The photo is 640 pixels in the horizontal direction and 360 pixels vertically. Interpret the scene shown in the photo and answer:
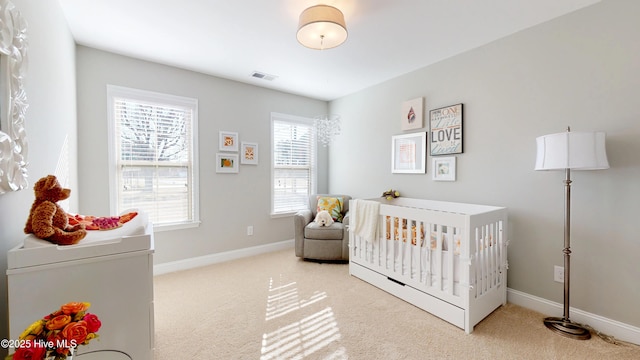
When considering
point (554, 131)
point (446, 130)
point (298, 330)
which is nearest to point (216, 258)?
point (298, 330)

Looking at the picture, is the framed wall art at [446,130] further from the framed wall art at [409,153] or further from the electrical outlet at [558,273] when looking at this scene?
the electrical outlet at [558,273]

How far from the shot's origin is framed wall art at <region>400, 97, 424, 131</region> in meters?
3.07

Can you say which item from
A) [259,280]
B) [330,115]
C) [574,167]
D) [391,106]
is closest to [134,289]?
[259,280]

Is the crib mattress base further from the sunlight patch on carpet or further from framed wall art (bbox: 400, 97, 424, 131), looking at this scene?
framed wall art (bbox: 400, 97, 424, 131)

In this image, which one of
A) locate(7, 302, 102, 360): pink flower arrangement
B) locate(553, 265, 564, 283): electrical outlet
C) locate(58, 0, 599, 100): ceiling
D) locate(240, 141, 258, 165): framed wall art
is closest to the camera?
locate(7, 302, 102, 360): pink flower arrangement

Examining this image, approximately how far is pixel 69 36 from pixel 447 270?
3785 mm

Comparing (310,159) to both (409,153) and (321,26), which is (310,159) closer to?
(409,153)

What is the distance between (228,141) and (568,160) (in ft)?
11.2

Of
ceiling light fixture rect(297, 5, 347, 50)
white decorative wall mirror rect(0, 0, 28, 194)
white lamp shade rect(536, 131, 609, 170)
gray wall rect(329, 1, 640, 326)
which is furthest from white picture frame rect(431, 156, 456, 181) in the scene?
white decorative wall mirror rect(0, 0, 28, 194)

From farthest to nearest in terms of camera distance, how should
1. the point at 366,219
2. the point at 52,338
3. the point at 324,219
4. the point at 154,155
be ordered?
1. the point at 324,219
2. the point at 154,155
3. the point at 366,219
4. the point at 52,338

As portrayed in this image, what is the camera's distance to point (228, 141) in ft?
11.4

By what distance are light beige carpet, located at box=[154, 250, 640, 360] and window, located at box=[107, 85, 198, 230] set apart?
87 cm

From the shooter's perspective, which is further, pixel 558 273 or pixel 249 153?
pixel 249 153

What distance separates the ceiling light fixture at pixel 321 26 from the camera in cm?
178
